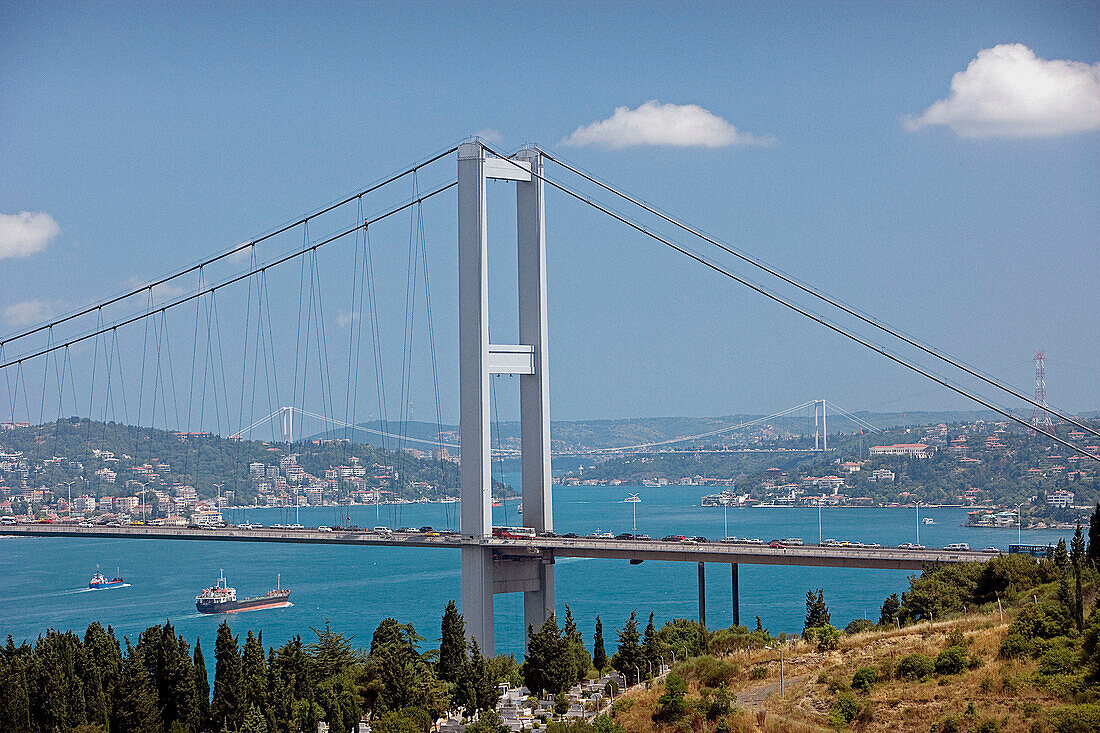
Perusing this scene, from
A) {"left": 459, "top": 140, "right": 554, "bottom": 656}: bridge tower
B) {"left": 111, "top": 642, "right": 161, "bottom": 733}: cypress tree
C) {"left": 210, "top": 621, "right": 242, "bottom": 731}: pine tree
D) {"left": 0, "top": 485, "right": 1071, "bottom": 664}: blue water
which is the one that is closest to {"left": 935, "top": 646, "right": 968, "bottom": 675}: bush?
{"left": 210, "top": 621, "right": 242, "bottom": 731}: pine tree

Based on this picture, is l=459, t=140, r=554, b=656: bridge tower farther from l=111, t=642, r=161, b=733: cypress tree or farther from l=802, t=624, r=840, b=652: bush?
l=802, t=624, r=840, b=652: bush

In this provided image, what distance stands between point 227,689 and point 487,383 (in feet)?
32.2

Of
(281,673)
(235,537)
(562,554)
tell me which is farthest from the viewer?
(235,537)

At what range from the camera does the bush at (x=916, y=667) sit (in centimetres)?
1617

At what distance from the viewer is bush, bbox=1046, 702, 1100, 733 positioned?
13758 mm

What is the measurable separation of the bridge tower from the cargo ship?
31.5 m

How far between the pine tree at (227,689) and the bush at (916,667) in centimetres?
1130

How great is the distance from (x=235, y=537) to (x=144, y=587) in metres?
37.4

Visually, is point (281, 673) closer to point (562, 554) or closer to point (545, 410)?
point (562, 554)

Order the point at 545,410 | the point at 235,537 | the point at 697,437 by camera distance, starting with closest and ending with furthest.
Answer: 1. the point at 545,410
2. the point at 235,537
3. the point at 697,437

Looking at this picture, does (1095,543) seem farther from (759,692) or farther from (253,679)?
(253,679)

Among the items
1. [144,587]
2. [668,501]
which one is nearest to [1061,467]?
[668,501]

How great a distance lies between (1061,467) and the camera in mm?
75250

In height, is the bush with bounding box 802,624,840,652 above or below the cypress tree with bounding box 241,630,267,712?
above
